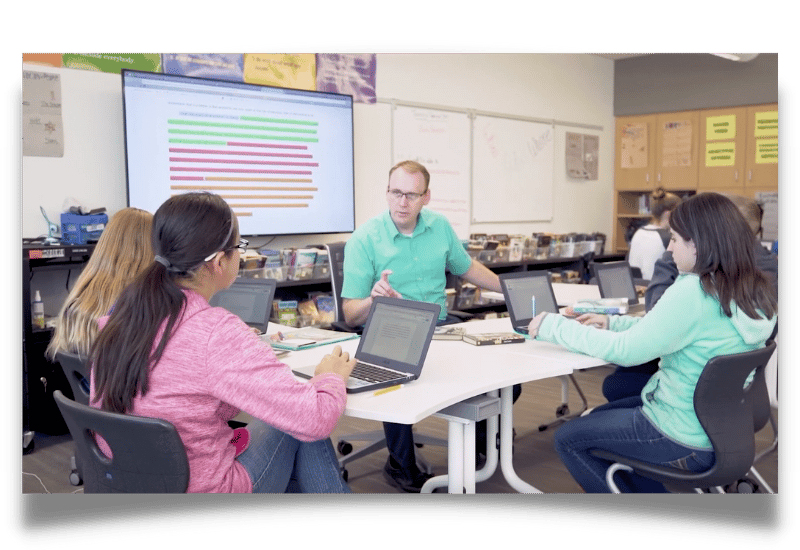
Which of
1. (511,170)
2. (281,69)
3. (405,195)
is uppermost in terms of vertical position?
(281,69)

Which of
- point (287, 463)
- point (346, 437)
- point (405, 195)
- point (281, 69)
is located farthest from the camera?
point (281, 69)

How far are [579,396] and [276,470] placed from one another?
9.35ft

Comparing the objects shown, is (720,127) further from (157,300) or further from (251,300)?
(157,300)

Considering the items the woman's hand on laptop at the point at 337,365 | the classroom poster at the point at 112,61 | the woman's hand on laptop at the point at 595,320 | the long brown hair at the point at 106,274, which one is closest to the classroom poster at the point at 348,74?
the classroom poster at the point at 112,61

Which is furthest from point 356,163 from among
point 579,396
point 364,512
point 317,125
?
point 364,512

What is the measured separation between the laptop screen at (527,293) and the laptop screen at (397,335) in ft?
1.88

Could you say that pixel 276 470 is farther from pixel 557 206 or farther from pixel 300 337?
pixel 557 206

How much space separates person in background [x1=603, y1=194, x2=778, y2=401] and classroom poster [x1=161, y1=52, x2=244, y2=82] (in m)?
2.63

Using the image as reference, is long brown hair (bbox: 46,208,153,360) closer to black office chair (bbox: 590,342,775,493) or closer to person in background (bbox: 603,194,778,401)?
black office chair (bbox: 590,342,775,493)

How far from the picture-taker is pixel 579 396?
4.37 meters

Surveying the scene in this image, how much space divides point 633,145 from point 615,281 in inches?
155

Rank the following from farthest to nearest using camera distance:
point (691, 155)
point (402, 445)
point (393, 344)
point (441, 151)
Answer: point (691, 155)
point (441, 151)
point (402, 445)
point (393, 344)

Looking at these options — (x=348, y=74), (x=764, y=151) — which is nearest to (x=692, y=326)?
(x=348, y=74)

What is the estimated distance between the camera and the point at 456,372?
223cm
